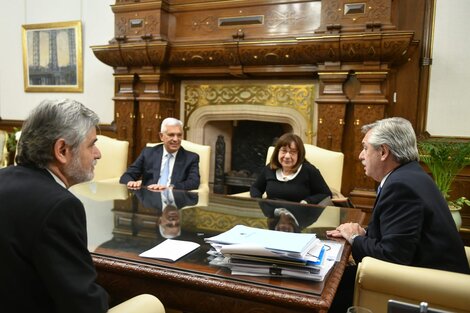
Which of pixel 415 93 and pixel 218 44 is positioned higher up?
pixel 218 44

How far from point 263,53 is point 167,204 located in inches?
94.8

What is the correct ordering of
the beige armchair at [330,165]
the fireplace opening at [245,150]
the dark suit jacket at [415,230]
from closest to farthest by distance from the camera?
the dark suit jacket at [415,230] → the beige armchair at [330,165] → the fireplace opening at [245,150]

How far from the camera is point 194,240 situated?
151 cm

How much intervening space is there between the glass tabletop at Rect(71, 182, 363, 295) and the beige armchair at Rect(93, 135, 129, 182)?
34.1 inches

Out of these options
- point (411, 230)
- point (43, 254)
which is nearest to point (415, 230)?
point (411, 230)

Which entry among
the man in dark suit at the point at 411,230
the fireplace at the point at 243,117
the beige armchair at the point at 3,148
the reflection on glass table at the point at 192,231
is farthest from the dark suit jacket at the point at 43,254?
the beige armchair at the point at 3,148

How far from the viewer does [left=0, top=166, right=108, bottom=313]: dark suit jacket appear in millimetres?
889

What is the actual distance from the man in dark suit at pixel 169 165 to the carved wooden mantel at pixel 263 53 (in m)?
1.41

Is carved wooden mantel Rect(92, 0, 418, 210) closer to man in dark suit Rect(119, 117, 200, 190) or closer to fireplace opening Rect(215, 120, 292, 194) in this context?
fireplace opening Rect(215, 120, 292, 194)

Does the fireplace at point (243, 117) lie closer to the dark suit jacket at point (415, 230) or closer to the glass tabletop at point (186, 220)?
the glass tabletop at point (186, 220)

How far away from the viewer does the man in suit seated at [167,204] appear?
1.67m

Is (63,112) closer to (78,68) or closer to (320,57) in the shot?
(320,57)

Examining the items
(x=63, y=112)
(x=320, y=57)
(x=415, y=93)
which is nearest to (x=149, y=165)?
(x=320, y=57)

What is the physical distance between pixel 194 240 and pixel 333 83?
9.44ft
